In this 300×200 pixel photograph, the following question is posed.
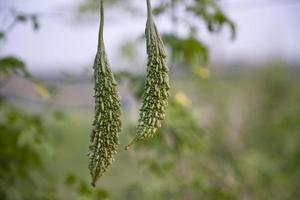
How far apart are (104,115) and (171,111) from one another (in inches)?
61.3

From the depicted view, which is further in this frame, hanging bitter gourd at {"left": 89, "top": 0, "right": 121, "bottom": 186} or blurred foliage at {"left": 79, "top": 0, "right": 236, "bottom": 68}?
blurred foliage at {"left": 79, "top": 0, "right": 236, "bottom": 68}

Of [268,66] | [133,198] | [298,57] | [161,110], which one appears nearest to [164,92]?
[161,110]

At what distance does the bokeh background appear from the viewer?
2346 mm

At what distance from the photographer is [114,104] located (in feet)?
3.72

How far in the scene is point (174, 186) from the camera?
128 inches

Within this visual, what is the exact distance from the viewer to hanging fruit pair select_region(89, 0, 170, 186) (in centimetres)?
111

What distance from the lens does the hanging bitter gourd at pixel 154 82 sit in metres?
1.13

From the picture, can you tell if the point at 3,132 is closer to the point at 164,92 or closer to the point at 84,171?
the point at 164,92

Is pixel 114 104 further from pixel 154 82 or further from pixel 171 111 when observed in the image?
pixel 171 111

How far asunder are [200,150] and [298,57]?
15.9 feet

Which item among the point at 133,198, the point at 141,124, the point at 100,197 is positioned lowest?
the point at 133,198

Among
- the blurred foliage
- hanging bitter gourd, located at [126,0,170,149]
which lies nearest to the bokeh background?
the blurred foliage

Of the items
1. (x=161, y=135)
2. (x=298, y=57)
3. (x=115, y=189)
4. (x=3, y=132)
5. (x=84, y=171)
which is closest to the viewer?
(x=3, y=132)

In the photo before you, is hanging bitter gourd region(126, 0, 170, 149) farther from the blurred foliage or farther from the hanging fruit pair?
the blurred foliage
